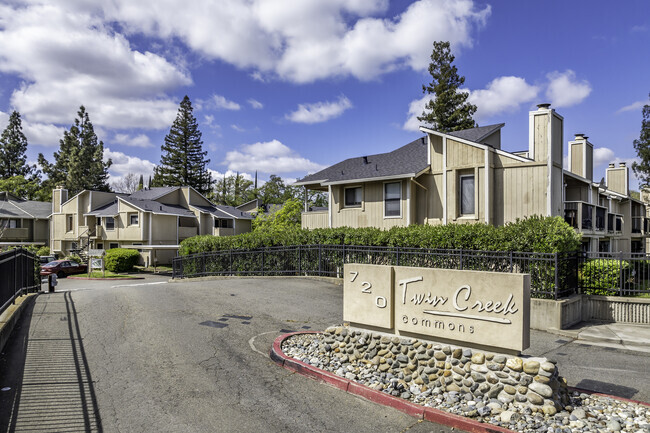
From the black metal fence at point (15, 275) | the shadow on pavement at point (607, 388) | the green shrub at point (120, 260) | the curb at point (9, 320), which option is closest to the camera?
the shadow on pavement at point (607, 388)

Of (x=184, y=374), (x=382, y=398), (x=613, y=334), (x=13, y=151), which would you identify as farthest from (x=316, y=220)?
(x=13, y=151)

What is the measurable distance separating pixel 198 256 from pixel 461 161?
17.1 metres

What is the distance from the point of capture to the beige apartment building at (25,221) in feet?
166

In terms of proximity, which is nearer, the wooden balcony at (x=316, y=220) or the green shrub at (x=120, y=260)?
the wooden balcony at (x=316, y=220)

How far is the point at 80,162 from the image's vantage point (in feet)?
206

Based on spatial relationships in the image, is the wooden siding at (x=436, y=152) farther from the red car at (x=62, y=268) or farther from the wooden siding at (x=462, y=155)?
the red car at (x=62, y=268)

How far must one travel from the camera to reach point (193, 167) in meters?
68.4

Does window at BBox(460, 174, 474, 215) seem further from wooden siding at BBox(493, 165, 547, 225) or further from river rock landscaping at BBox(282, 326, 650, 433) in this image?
river rock landscaping at BBox(282, 326, 650, 433)

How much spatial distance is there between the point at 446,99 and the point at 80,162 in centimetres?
5578

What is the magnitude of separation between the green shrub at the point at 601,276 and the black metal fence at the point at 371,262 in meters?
0.41

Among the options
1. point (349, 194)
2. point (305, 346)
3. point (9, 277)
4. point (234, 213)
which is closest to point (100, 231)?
point (234, 213)

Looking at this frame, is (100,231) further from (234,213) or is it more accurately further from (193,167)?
(193,167)

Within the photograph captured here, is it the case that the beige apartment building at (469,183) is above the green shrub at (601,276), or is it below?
above

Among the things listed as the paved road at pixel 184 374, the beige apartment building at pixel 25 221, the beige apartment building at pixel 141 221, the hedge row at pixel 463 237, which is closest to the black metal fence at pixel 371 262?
the hedge row at pixel 463 237
